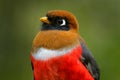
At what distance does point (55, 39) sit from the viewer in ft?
37.0

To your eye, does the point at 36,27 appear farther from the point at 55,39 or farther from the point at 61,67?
the point at 61,67

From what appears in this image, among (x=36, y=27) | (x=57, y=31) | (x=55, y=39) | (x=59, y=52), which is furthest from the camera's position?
(x=36, y=27)

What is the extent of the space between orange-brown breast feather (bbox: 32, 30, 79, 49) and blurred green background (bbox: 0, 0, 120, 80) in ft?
6.60

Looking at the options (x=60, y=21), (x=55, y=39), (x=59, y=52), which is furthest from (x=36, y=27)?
(x=59, y=52)

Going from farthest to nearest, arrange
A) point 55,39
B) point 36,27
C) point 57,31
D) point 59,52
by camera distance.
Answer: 1. point 36,27
2. point 57,31
3. point 55,39
4. point 59,52

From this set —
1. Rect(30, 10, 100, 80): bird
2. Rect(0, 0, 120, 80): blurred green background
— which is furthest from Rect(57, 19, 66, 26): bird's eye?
Rect(0, 0, 120, 80): blurred green background

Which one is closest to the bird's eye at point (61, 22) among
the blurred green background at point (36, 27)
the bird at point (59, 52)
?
the bird at point (59, 52)

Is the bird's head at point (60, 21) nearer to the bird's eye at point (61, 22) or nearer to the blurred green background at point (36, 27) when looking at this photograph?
the bird's eye at point (61, 22)

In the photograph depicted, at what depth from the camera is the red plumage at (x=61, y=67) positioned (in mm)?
11117

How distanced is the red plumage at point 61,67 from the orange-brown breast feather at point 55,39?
Answer: 0.14m

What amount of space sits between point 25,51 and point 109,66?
84.0 inches

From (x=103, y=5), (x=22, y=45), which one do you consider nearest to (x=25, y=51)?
(x=22, y=45)

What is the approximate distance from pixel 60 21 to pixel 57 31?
0.16 metres

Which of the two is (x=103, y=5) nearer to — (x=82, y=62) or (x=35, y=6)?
(x=35, y=6)
